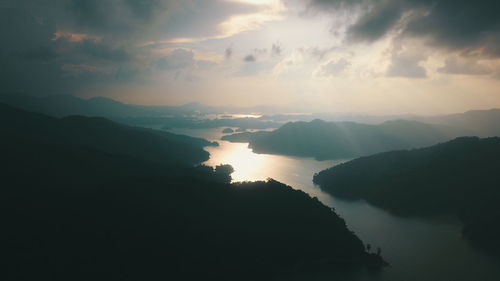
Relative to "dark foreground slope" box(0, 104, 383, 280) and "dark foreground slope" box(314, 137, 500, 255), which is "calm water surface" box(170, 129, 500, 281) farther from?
"dark foreground slope" box(0, 104, 383, 280)

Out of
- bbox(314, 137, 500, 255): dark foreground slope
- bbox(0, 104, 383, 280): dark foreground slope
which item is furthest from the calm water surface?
bbox(0, 104, 383, 280): dark foreground slope

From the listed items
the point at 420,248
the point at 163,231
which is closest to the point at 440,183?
the point at 420,248

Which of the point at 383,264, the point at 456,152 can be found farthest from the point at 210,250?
the point at 456,152

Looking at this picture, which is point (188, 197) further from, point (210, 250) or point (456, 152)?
point (456, 152)

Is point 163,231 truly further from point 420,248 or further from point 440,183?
point 440,183

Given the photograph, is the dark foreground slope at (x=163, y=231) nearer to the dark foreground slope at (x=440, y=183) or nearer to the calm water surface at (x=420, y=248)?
the calm water surface at (x=420, y=248)

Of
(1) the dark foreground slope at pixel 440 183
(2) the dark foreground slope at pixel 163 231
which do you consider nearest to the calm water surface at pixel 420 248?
(1) the dark foreground slope at pixel 440 183
